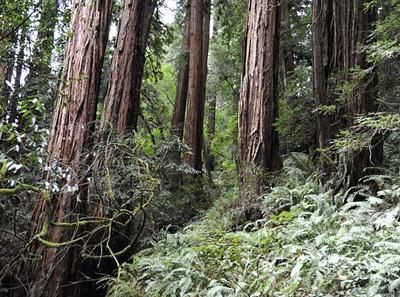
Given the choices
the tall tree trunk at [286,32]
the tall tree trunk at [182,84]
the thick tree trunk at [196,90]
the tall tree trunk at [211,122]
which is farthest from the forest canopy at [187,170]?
the tall tree trunk at [211,122]

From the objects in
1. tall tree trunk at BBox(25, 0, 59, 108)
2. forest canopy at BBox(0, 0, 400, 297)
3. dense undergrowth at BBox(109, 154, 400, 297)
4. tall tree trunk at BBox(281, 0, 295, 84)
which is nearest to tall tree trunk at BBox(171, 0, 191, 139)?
tall tree trunk at BBox(281, 0, 295, 84)

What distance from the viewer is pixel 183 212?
899cm

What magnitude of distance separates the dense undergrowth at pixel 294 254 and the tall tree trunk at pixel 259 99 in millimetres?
473

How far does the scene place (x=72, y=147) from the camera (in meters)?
5.50

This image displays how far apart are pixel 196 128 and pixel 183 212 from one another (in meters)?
3.07

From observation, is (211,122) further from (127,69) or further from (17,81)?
(17,81)

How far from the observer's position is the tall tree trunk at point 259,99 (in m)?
6.71

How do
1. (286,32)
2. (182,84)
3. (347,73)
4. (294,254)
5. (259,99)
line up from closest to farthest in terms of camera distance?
(294,254)
(347,73)
(259,99)
(286,32)
(182,84)

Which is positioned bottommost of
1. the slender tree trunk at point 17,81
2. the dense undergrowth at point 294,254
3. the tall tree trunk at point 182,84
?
the dense undergrowth at point 294,254

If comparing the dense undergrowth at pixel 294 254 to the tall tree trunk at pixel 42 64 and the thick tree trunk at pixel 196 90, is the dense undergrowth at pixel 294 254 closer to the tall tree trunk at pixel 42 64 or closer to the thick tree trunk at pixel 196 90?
the tall tree trunk at pixel 42 64

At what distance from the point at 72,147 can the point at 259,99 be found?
305cm

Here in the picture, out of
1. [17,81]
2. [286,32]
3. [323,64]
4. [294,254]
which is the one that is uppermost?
[286,32]

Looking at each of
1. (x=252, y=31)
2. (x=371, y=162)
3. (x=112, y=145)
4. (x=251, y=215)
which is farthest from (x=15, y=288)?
(x=252, y=31)

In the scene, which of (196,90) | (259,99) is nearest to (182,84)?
(196,90)
